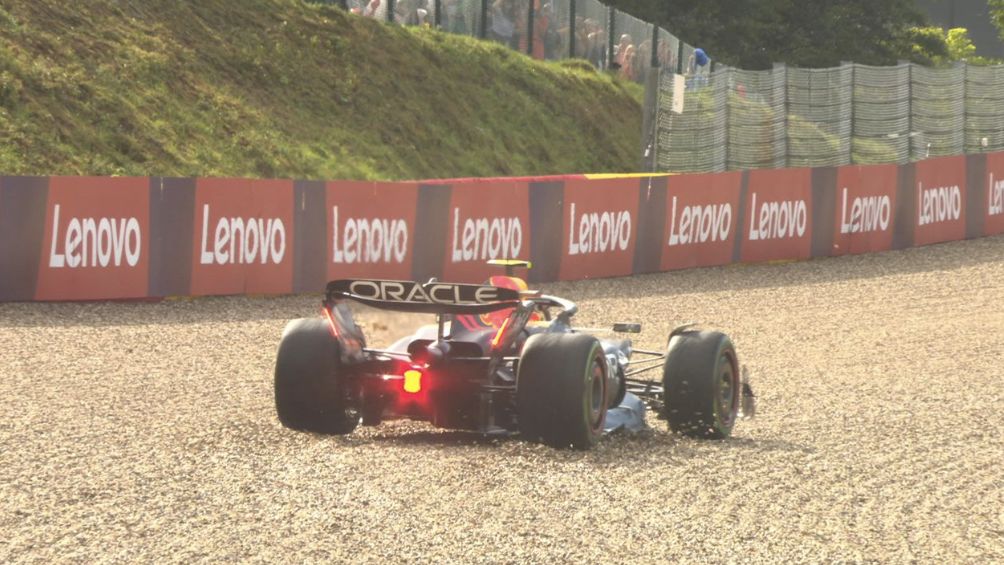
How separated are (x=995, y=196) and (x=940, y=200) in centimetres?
179

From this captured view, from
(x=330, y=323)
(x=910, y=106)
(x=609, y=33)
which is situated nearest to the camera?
(x=330, y=323)

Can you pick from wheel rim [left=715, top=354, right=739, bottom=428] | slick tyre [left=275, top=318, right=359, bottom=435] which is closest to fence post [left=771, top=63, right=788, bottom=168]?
wheel rim [left=715, top=354, right=739, bottom=428]

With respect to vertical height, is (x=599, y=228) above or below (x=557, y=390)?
above

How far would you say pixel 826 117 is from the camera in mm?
29047

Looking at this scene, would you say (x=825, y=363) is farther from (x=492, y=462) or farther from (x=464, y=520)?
(x=464, y=520)

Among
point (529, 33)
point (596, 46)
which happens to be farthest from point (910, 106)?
point (596, 46)

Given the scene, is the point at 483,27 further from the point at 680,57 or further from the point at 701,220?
the point at 701,220

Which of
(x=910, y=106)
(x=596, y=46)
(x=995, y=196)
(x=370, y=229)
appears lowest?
(x=370, y=229)

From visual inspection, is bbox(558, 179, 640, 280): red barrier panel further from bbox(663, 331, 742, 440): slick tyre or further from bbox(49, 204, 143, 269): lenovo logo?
bbox(663, 331, 742, 440): slick tyre

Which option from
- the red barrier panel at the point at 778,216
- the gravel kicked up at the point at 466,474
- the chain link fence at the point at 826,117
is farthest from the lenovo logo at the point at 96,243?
the chain link fence at the point at 826,117

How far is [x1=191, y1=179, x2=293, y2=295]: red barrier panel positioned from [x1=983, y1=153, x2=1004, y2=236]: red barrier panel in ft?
44.0

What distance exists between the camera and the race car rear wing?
830 centimetres

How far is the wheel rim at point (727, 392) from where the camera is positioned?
888 cm

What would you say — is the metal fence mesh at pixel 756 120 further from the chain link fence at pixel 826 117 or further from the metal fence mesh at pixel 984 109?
the metal fence mesh at pixel 984 109
